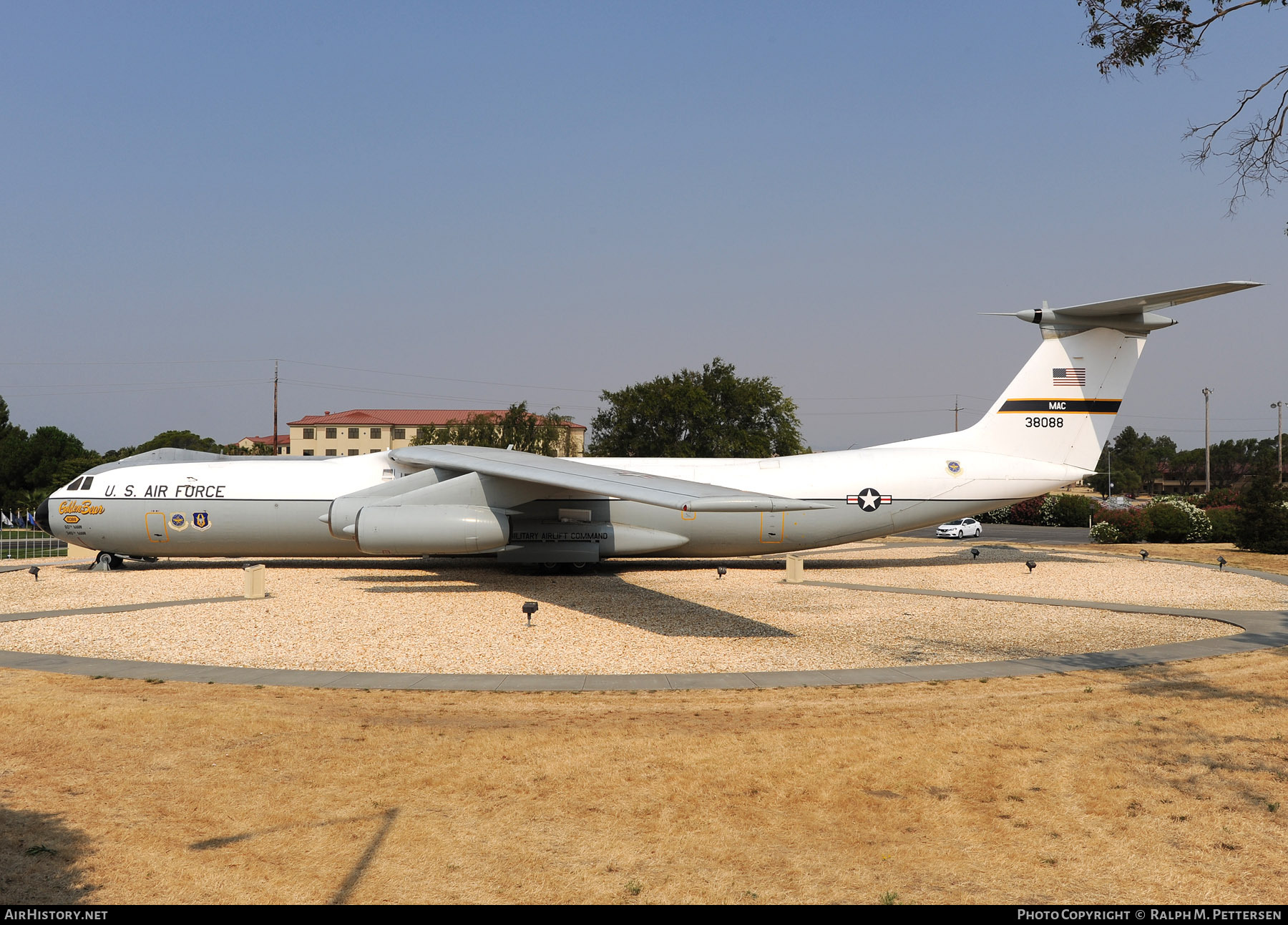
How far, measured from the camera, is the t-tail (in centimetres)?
2255

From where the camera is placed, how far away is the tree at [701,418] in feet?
198

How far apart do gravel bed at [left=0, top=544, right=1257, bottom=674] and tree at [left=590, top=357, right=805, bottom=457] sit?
36247mm

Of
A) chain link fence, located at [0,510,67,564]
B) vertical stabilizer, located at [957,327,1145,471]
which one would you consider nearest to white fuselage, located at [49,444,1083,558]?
vertical stabilizer, located at [957,327,1145,471]

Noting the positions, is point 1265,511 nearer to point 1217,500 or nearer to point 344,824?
point 1217,500

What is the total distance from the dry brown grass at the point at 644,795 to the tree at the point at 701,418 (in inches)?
1980

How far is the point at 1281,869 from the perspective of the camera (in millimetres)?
5426

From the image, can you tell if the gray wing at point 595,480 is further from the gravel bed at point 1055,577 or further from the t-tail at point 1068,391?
the t-tail at point 1068,391

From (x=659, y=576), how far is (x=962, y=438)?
9.71 meters

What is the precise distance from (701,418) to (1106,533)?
29430mm

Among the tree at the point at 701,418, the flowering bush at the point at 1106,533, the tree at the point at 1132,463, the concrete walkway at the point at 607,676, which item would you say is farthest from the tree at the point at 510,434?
the tree at the point at 1132,463

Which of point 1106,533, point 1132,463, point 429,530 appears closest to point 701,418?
point 1106,533

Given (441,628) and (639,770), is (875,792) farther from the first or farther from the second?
(441,628)

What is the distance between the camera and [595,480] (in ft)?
50.9

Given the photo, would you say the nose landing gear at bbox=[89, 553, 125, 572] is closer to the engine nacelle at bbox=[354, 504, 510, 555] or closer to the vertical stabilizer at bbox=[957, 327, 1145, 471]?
the engine nacelle at bbox=[354, 504, 510, 555]
